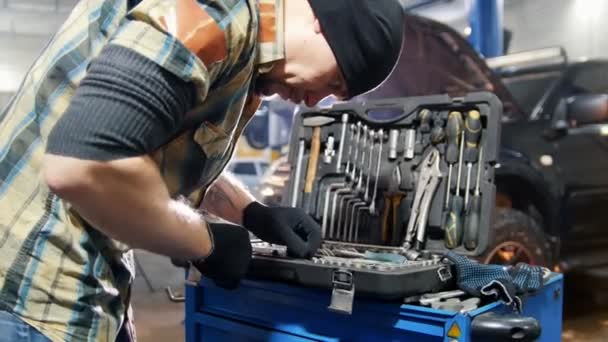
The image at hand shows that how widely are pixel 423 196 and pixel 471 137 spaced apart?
162 mm

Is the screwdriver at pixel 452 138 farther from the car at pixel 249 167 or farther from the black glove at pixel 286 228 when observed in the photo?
the car at pixel 249 167

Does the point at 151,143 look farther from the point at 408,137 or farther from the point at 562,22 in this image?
the point at 562,22

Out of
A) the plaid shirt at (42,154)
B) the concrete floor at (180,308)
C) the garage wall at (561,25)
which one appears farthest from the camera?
the garage wall at (561,25)

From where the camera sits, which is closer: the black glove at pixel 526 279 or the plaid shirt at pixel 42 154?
the plaid shirt at pixel 42 154

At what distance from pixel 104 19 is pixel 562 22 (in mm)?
7268

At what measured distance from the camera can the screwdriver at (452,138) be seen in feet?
4.21

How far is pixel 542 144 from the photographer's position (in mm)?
2451

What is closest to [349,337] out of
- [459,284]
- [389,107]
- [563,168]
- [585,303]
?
[459,284]

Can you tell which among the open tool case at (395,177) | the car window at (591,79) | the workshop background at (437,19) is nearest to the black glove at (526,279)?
the open tool case at (395,177)

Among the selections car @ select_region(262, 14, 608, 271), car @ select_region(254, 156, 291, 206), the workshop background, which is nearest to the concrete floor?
the workshop background

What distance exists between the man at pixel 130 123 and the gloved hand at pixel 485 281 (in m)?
0.34

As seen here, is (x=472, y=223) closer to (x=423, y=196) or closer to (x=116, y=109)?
(x=423, y=196)

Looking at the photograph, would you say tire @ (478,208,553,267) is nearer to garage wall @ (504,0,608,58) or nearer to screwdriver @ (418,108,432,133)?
screwdriver @ (418,108,432,133)

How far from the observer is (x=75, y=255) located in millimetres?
676
